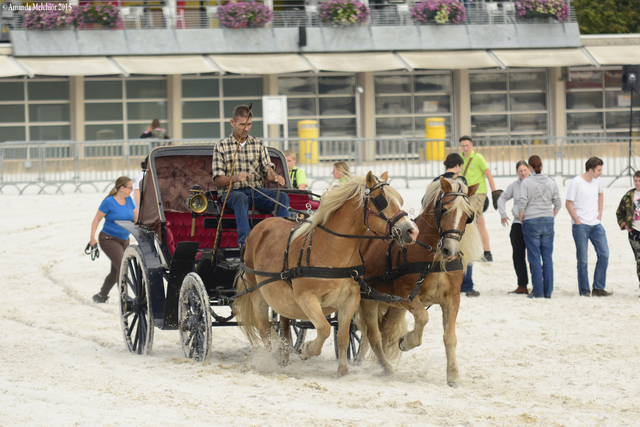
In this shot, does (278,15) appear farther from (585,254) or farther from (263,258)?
(263,258)

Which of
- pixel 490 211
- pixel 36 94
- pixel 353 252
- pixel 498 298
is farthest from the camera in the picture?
pixel 36 94

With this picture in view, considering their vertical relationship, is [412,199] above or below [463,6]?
below

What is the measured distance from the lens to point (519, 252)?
34.5ft

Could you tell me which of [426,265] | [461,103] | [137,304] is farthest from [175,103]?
[426,265]

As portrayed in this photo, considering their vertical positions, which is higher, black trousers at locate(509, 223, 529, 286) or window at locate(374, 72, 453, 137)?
window at locate(374, 72, 453, 137)

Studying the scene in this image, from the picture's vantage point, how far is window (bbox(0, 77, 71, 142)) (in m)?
26.5

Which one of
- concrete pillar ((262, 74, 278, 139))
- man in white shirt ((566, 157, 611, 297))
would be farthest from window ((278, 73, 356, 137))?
man in white shirt ((566, 157, 611, 297))

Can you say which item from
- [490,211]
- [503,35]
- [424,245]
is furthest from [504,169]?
[424,245]

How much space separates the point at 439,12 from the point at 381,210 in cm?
2294

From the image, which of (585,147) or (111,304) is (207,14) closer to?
(585,147)

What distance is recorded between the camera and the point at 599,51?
27.6m

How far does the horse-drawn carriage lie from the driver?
0.55ft

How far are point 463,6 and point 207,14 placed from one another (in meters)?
8.79

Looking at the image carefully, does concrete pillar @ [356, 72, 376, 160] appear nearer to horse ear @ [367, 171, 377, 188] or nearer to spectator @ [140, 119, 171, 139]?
spectator @ [140, 119, 171, 139]
